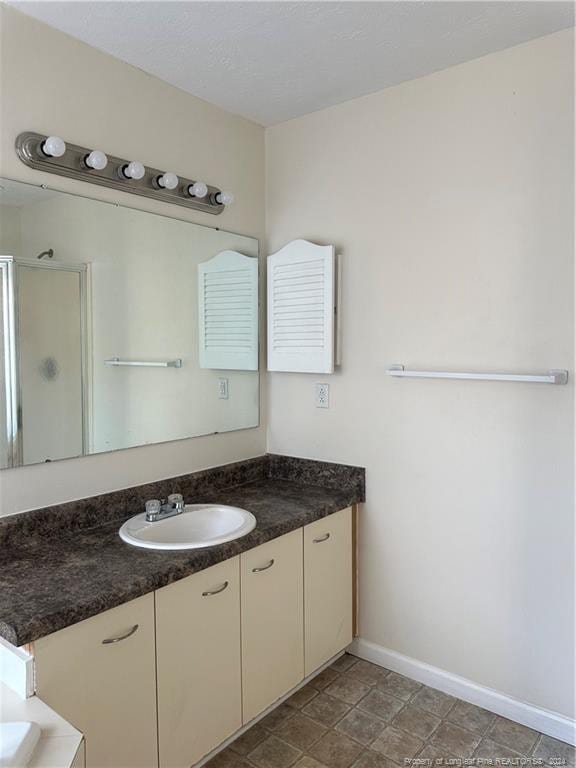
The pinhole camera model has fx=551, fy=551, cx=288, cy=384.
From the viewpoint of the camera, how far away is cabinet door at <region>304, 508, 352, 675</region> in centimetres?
210

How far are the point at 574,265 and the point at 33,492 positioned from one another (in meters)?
1.88

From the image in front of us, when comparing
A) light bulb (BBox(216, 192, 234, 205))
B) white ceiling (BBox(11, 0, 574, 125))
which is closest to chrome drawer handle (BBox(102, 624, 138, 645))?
light bulb (BBox(216, 192, 234, 205))

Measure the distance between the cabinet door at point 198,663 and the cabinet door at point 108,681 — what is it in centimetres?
4

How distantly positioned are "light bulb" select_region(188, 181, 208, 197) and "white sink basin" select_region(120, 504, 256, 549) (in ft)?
3.99

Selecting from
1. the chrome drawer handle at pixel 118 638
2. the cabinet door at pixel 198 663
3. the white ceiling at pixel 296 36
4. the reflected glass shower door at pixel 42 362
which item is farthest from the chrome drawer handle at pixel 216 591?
the white ceiling at pixel 296 36

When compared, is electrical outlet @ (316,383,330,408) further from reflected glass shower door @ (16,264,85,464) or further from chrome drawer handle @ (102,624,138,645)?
chrome drawer handle @ (102,624,138,645)

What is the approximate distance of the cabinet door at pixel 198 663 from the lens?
1.55m

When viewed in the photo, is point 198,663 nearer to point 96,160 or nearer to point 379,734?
point 379,734

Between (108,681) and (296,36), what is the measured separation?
6.53ft

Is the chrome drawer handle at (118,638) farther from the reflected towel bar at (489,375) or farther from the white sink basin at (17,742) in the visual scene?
the reflected towel bar at (489,375)

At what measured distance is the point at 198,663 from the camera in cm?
165

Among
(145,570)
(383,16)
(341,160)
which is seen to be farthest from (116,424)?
(383,16)

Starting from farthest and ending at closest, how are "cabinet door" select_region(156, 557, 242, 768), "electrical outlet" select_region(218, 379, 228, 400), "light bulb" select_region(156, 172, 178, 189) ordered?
"electrical outlet" select_region(218, 379, 228, 400), "light bulb" select_region(156, 172, 178, 189), "cabinet door" select_region(156, 557, 242, 768)

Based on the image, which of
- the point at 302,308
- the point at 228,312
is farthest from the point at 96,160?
the point at 302,308
